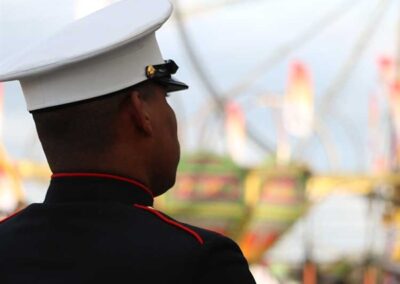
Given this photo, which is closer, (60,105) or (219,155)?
(60,105)

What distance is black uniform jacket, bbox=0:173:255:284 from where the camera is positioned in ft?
4.32

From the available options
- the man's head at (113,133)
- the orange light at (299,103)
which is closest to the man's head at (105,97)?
the man's head at (113,133)

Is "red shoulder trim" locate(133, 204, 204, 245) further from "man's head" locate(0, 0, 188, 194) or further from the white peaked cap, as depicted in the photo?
the white peaked cap

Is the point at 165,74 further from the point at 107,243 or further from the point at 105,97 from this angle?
the point at 107,243

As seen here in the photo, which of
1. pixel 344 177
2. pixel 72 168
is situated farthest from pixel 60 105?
pixel 344 177

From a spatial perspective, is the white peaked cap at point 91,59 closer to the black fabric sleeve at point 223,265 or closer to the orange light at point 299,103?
the black fabric sleeve at point 223,265

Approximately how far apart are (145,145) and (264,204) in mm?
21177

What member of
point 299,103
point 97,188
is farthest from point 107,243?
point 299,103

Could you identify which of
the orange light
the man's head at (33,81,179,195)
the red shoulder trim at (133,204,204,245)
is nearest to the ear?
the man's head at (33,81,179,195)

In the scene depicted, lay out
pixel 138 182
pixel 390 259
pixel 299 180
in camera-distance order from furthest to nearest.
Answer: pixel 299 180, pixel 390 259, pixel 138 182

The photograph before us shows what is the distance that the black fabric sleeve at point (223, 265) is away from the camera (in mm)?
1311

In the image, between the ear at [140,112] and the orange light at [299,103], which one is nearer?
the ear at [140,112]

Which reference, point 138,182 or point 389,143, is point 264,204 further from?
point 138,182

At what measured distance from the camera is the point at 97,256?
4.36 feet
